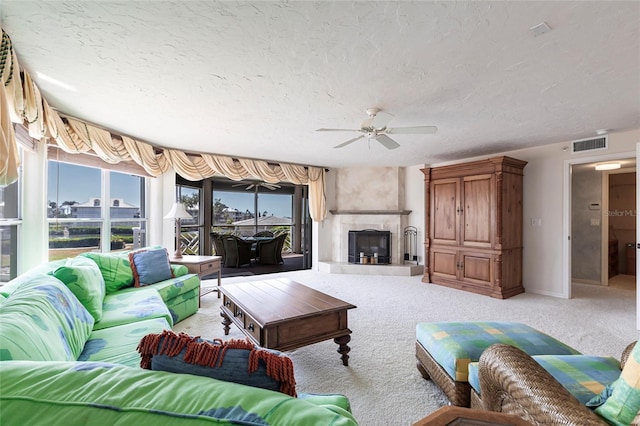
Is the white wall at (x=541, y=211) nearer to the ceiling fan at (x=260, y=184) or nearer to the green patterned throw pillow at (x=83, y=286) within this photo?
the green patterned throw pillow at (x=83, y=286)

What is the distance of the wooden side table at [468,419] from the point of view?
0.70 m

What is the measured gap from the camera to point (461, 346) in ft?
5.49

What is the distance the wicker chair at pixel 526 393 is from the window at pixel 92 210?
12.8 ft

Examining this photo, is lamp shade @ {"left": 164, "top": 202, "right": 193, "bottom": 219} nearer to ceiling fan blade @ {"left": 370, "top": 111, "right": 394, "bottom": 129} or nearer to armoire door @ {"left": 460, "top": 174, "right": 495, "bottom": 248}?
ceiling fan blade @ {"left": 370, "top": 111, "right": 394, "bottom": 129}

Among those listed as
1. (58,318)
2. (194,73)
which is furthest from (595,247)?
(58,318)

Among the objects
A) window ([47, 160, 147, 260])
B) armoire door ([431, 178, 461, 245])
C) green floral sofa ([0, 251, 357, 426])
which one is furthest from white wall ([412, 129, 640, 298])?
window ([47, 160, 147, 260])

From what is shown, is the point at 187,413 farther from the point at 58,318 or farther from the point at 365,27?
the point at 365,27

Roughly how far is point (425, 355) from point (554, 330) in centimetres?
193

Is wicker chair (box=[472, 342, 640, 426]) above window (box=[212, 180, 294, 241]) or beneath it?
beneath

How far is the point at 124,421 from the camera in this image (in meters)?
0.56

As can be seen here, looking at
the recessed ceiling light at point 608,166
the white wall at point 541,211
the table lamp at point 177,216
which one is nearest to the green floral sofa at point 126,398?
the table lamp at point 177,216

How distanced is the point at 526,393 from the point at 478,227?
12.3 feet

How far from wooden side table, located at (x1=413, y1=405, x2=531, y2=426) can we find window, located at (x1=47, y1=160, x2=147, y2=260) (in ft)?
12.2

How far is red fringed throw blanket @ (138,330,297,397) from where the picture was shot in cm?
80
